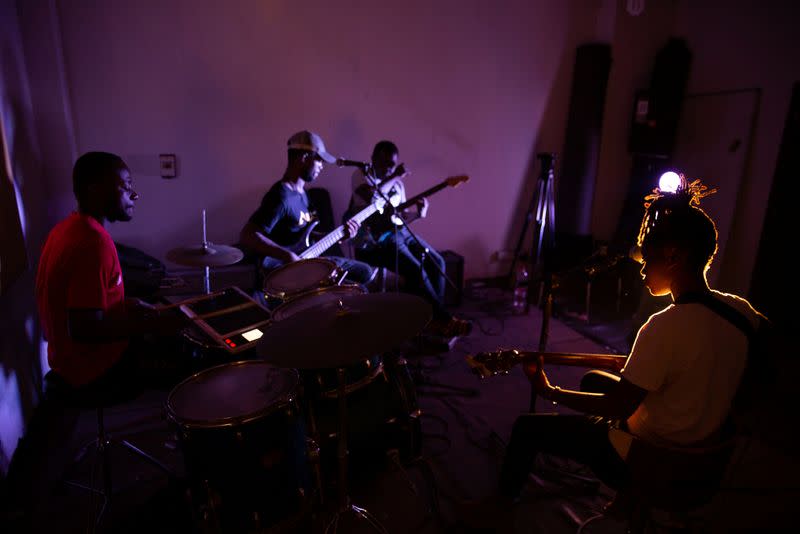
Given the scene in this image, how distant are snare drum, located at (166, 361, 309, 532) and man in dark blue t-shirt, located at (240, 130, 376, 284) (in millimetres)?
1486

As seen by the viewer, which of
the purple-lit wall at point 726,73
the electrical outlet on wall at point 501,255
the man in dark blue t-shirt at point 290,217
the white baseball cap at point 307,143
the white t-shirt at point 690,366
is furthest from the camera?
the electrical outlet on wall at point 501,255

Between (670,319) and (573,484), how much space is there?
1.29 m

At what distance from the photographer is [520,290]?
481cm

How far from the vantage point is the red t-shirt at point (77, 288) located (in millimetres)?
1934

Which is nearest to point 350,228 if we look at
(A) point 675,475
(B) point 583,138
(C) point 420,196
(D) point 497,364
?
(C) point 420,196

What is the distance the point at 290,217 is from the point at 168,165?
1.44 m

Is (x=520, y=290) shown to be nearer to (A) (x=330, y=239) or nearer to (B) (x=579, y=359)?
(A) (x=330, y=239)

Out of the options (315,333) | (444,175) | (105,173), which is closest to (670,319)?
(315,333)

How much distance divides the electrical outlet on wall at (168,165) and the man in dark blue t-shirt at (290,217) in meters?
1.14

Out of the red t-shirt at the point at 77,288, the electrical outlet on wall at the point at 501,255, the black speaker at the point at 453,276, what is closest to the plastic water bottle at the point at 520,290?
the electrical outlet on wall at the point at 501,255

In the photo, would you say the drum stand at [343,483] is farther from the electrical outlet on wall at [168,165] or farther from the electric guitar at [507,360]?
the electrical outlet on wall at [168,165]

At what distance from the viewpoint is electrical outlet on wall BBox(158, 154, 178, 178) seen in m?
4.02

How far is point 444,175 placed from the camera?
511 centimetres

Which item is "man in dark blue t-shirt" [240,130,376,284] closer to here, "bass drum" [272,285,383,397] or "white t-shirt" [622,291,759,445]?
"bass drum" [272,285,383,397]
